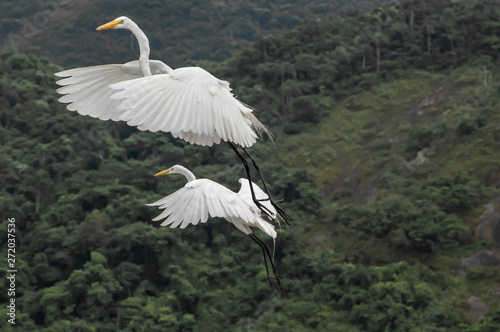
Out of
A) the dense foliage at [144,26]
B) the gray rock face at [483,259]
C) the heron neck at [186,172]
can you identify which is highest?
the heron neck at [186,172]

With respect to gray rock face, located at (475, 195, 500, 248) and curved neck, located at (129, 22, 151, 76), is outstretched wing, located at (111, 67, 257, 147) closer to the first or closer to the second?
curved neck, located at (129, 22, 151, 76)

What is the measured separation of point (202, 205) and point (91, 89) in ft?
3.33

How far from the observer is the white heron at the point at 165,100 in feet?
9.98

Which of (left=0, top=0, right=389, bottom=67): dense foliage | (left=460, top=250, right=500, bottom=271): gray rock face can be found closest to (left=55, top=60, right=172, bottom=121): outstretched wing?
(left=460, top=250, right=500, bottom=271): gray rock face

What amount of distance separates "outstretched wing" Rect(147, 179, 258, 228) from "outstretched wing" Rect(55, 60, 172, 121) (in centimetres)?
73

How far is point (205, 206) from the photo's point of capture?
4.38 metres

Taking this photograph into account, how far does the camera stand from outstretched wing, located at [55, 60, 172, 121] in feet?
11.8

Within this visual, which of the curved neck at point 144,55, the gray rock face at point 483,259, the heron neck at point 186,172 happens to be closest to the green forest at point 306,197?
the gray rock face at point 483,259

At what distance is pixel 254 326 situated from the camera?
13.8 m

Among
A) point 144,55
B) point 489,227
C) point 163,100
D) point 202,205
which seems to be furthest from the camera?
point 489,227

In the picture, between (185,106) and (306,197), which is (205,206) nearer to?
(185,106)

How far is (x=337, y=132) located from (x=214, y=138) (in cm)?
1627

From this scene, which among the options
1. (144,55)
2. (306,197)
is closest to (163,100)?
(144,55)

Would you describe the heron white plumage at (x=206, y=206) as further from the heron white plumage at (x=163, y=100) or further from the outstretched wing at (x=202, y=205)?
the heron white plumage at (x=163, y=100)
